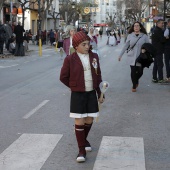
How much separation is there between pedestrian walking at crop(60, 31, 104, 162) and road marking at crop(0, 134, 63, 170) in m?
0.56

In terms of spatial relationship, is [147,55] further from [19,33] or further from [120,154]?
[19,33]

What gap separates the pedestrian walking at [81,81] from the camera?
504 cm

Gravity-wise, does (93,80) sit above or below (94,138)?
above

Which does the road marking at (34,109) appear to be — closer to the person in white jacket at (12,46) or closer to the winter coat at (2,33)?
the winter coat at (2,33)

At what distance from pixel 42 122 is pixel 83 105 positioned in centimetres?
230

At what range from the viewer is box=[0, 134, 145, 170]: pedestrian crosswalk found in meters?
4.91

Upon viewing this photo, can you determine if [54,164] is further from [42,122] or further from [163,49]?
[163,49]

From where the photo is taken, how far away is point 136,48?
34.3 ft

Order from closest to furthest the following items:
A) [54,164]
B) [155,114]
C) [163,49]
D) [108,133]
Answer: [54,164]
[108,133]
[155,114]
[163,49]

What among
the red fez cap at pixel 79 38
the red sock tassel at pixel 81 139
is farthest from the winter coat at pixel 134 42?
the red sock tassel at pixel 81 139

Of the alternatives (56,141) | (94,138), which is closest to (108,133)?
(94,138)

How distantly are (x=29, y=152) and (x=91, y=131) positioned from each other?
144 cm

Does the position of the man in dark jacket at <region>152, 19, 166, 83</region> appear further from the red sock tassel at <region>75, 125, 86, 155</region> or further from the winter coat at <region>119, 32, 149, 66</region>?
the red sock tassel at <region>75, 125, 86, 155</region>

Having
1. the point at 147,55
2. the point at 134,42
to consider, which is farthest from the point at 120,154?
the point at 134,42
